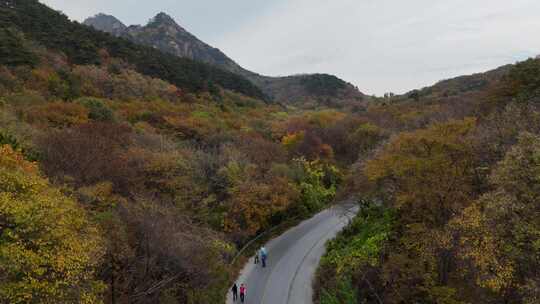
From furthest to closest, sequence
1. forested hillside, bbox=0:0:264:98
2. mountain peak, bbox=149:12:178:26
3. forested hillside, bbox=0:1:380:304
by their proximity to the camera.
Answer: mountain peak, bbox=149:12:178:26 → forested hillside, bbox=0:0:264:98 → forested hillside, bbox=0:1:380:304

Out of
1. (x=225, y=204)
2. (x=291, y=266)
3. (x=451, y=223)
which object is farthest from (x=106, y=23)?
Result: (x=451, y=223)

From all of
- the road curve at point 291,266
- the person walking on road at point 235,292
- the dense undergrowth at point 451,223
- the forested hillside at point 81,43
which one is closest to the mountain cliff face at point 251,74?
the forested hillside at point 81,43

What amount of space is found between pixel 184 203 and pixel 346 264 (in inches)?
369

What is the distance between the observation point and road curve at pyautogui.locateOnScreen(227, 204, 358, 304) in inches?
721

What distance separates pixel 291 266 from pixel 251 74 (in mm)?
154828

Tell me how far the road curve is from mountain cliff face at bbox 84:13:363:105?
3080 inches

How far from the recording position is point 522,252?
9.00m

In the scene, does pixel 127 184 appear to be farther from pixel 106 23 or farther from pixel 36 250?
pixel 106 23

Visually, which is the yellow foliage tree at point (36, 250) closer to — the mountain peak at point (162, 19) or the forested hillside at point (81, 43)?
the forested hillside at point (81, 43)

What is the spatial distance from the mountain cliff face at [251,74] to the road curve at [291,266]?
257ft

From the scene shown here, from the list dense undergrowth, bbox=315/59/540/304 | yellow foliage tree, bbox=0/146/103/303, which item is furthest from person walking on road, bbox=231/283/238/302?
yellow foliage tree, bbox=0/146/103/303

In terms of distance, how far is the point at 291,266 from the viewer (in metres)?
21.2

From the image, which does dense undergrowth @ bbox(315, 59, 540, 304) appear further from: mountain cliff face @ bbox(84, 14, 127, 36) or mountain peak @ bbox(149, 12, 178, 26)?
mountain cliff face @ bbox(84, 14, 127, 36)

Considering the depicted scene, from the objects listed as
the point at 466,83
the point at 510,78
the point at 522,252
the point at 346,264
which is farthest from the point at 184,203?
the point at 466,83
